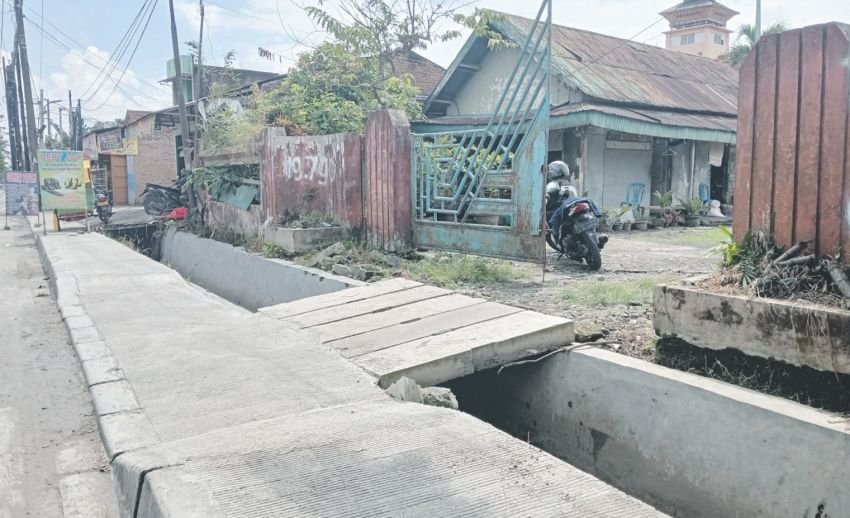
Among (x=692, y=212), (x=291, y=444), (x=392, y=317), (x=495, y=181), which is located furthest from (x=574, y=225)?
(x=692, y=212)

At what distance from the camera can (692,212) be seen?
49.2ft

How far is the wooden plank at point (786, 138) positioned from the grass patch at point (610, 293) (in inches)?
54.5

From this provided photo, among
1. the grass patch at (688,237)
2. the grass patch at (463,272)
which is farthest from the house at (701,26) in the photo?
the grass patch at (463,272)

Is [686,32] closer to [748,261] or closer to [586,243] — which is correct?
[586,243]

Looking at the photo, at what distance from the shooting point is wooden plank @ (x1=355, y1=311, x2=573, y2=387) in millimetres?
3648

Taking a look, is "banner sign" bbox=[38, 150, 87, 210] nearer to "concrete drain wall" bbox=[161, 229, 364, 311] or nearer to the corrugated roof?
"concrete drain wall" bbox=[161, 229, 364, 311]

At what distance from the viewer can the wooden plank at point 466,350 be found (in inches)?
144

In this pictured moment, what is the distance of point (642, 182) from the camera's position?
615 inches

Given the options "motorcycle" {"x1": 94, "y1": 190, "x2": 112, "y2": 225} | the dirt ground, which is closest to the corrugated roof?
the dirt ground

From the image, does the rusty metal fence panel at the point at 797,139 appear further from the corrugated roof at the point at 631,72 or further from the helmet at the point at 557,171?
the corrugated roof at the point at 631,72

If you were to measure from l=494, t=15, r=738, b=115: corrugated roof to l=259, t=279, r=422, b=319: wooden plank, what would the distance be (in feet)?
28.3

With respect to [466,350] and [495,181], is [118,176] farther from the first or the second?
[466,350]

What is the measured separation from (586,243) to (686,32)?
165ft

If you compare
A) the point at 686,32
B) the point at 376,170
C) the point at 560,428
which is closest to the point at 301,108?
the point at 376,170
